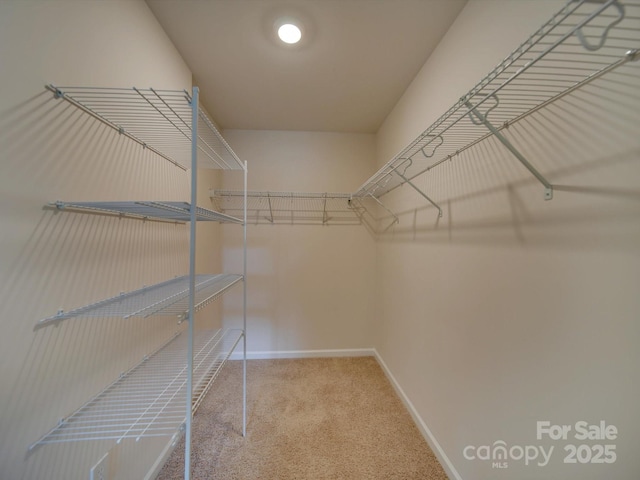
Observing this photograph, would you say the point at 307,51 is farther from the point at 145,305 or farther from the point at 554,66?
the point at 145,305

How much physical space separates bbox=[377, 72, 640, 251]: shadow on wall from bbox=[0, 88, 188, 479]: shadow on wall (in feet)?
5.25

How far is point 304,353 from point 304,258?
105 centimetres

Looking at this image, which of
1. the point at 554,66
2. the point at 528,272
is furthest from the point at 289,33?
the point at 528,272

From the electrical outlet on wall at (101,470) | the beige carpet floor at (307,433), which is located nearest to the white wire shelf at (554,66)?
the beige carpet floor at (307,433)

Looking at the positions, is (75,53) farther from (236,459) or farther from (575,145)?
(236,459)

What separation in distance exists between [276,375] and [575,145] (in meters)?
2.49

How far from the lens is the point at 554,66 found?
2.35 feet

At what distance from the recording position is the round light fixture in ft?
4.18

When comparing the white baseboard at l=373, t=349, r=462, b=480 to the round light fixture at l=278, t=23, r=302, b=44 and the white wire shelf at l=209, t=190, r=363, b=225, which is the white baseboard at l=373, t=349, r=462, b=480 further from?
the round light fixture at l=278, t=23, r=302, b=44

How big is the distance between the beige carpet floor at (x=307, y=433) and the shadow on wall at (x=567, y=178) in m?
1.35

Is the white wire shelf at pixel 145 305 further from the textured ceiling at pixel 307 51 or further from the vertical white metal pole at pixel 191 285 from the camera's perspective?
the textured ceiling at pixel 307 51

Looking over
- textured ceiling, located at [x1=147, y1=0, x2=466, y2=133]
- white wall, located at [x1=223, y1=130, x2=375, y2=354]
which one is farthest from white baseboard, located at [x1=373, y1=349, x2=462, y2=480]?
textured ceiling, located at [x1=147, y1=0, x2=466, y2=133]

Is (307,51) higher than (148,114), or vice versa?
(307,51)

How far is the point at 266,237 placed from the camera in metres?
2.53
